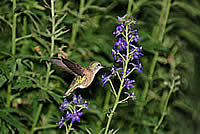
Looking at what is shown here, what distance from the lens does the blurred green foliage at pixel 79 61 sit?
7.84 ft

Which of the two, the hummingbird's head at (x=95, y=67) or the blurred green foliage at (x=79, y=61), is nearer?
the hummingbird's head at (x=95, y=67)

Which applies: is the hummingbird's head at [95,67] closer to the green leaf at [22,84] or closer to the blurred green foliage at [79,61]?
the blurred green foliage at [79,61]

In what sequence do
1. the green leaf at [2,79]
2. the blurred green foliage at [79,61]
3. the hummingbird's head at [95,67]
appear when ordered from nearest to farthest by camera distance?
the hummingbird's head at [95,67] → the green leaf at [2,79] → the blurred green foliage at [79,61]

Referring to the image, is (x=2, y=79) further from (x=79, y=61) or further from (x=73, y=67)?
(x=79, y=61)

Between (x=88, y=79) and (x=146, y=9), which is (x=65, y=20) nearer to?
(x=88, y=79)

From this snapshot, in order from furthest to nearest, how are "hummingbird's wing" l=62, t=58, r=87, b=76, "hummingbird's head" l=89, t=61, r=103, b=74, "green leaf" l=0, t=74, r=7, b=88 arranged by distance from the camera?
1. "green leaf" l=0, t=74, r=7, b=88
2. "hummingbird's head" l=89, t=61, r=103, b=74
3. "hummingbird's wing" l=62, t=58, r=87, b=76

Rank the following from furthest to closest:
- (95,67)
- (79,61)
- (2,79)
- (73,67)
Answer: (79,61) → (2,79) → (95,67) → (73,67)

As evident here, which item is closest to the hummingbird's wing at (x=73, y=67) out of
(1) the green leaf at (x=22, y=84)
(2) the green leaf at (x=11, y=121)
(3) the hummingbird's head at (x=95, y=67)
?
(3) the hummingbird's head at (x=95, y=67)

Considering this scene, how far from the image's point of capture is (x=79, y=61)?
283 cm

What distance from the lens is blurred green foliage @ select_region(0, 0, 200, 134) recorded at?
94.1 inches

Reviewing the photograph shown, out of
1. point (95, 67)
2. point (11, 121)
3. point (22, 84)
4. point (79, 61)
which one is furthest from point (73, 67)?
point (79, 61)

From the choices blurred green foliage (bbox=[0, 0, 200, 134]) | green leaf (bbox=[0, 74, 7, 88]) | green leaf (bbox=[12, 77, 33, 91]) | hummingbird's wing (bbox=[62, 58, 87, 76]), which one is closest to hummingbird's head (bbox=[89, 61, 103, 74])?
hummingbird's wing (bbox=[62, 58, 87, 76])

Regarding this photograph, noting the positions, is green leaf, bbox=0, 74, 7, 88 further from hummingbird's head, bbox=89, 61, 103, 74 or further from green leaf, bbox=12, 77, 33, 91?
hummingbird's head, bbox=89, 61, 103, 74

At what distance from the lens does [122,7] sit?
3.85 meters
